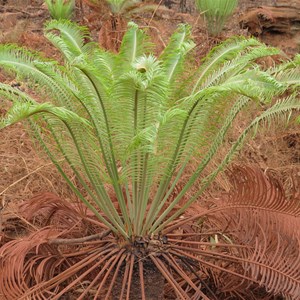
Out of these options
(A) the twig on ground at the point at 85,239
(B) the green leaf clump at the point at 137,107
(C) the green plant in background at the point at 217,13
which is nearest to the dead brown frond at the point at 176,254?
(A) the twig on ground at the point at 85,239

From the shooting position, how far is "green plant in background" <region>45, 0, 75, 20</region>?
8781mm

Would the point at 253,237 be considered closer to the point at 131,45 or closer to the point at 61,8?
the point at 131,45

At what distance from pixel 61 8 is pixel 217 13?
2331 mm

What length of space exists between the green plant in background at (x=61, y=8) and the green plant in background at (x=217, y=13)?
2121 mm

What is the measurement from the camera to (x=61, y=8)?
8.79 meters

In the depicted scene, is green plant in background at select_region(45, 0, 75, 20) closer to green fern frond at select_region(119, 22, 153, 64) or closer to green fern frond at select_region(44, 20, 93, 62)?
green fern frond at select_region(44, 20, 93, 62)

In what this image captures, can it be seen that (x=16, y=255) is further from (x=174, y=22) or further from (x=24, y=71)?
(x=174, y=22)

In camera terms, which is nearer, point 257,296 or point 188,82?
point 188,82

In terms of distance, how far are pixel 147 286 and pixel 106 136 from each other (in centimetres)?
86

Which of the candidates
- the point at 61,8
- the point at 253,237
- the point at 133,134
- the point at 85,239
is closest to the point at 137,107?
the point at 133,134

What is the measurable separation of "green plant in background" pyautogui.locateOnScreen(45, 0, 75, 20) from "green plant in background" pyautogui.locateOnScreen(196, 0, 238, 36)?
2121 millimetres

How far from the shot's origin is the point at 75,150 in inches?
151

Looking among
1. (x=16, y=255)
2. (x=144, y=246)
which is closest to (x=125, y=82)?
(x=144, y=246)

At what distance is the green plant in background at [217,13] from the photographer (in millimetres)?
7402
